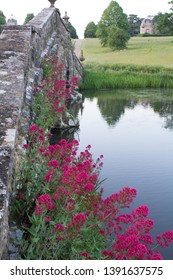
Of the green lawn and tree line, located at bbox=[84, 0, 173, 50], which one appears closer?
the green lawn

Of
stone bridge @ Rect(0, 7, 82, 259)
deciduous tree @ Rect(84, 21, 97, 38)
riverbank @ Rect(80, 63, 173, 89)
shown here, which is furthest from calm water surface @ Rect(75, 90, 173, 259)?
deciduous tree @ Rect(84, 21, 97, 38)

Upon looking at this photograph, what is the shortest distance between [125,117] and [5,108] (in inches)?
465

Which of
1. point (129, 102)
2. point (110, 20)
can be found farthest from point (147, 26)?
point (129, 102)

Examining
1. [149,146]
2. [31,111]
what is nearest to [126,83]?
[149,146]

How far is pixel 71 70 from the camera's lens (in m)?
19.1

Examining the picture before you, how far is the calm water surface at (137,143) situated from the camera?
291 inches

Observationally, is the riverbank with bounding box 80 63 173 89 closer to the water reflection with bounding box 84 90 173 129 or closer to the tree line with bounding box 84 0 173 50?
the water reflection with bounding box 84 90 173 129

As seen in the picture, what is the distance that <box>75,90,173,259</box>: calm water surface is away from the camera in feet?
24.3

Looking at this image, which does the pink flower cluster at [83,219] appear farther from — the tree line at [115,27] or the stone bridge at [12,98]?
the tree line at [115,27]

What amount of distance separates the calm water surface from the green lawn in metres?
20.5

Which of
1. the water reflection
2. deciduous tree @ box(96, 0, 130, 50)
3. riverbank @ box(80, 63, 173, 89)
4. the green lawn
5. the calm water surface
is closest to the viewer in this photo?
the calm water surface

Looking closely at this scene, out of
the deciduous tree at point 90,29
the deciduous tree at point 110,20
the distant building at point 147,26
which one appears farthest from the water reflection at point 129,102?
the distant building at point 147,26

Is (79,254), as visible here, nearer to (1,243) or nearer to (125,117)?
(1,243)

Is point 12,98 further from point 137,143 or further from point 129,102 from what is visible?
point 129,102
